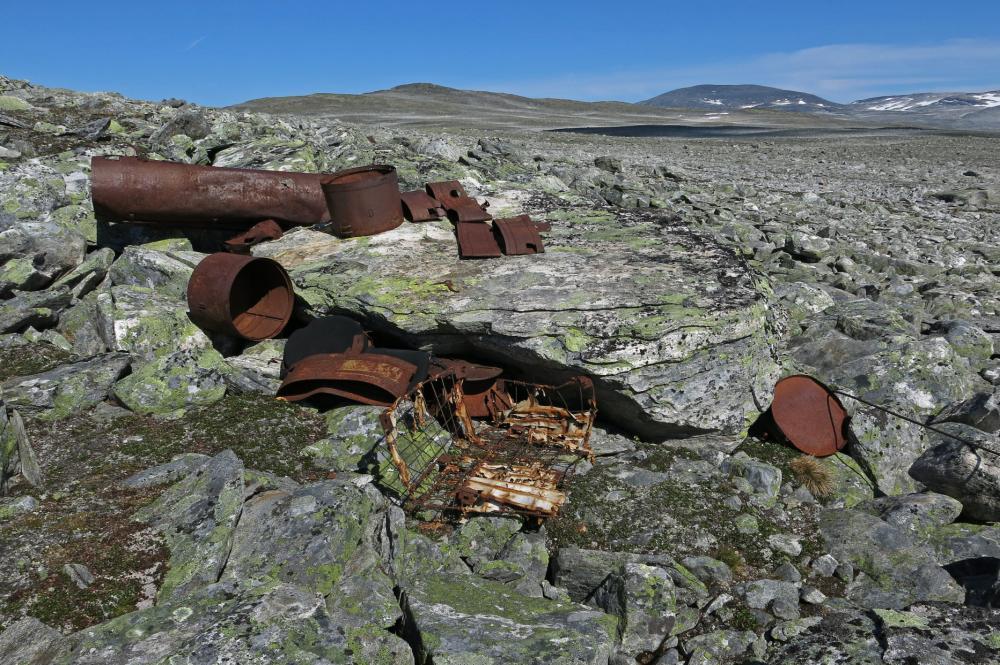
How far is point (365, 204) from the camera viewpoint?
8.48m

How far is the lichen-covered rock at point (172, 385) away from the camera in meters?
6.29

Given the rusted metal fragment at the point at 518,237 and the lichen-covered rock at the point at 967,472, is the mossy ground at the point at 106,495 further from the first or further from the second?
the lichen-covered rock at the point at 967,472

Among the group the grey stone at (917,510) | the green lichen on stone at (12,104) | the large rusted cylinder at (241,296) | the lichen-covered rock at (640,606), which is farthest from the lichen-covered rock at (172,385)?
the green lichen on stone at (12,104)

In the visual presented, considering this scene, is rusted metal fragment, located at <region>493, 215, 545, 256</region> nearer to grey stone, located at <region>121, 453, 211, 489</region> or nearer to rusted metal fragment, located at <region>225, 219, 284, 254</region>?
rusted metal fragment, located at <region>225, 219, 284, 254</region>

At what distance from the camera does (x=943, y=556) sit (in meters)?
5.23

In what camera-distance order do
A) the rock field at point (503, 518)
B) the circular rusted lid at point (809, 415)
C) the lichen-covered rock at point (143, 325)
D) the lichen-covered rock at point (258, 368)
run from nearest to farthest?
the rock field at point (503, 518), the circular rusted lid at point (809, 415), the lichen-covered rock at point (258, 368), the lichen-covered rock at point (143, 325)

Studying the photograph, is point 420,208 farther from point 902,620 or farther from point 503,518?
point 902,620

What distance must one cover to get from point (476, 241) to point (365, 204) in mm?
1540

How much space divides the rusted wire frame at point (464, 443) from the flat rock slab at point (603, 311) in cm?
32

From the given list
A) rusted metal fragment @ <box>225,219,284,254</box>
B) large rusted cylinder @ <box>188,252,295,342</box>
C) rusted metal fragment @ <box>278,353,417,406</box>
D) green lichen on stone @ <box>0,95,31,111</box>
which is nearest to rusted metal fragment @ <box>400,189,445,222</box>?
rusted metal fragment @ <box>225,219,284,254</box>

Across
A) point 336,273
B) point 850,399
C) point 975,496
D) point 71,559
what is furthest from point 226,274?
point 975,496

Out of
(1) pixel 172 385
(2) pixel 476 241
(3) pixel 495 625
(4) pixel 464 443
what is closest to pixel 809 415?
(4) pixel 464 443

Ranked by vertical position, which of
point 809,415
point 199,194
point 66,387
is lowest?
point 809,415

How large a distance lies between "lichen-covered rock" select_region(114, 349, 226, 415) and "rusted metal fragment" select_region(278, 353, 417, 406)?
66 centimetres
